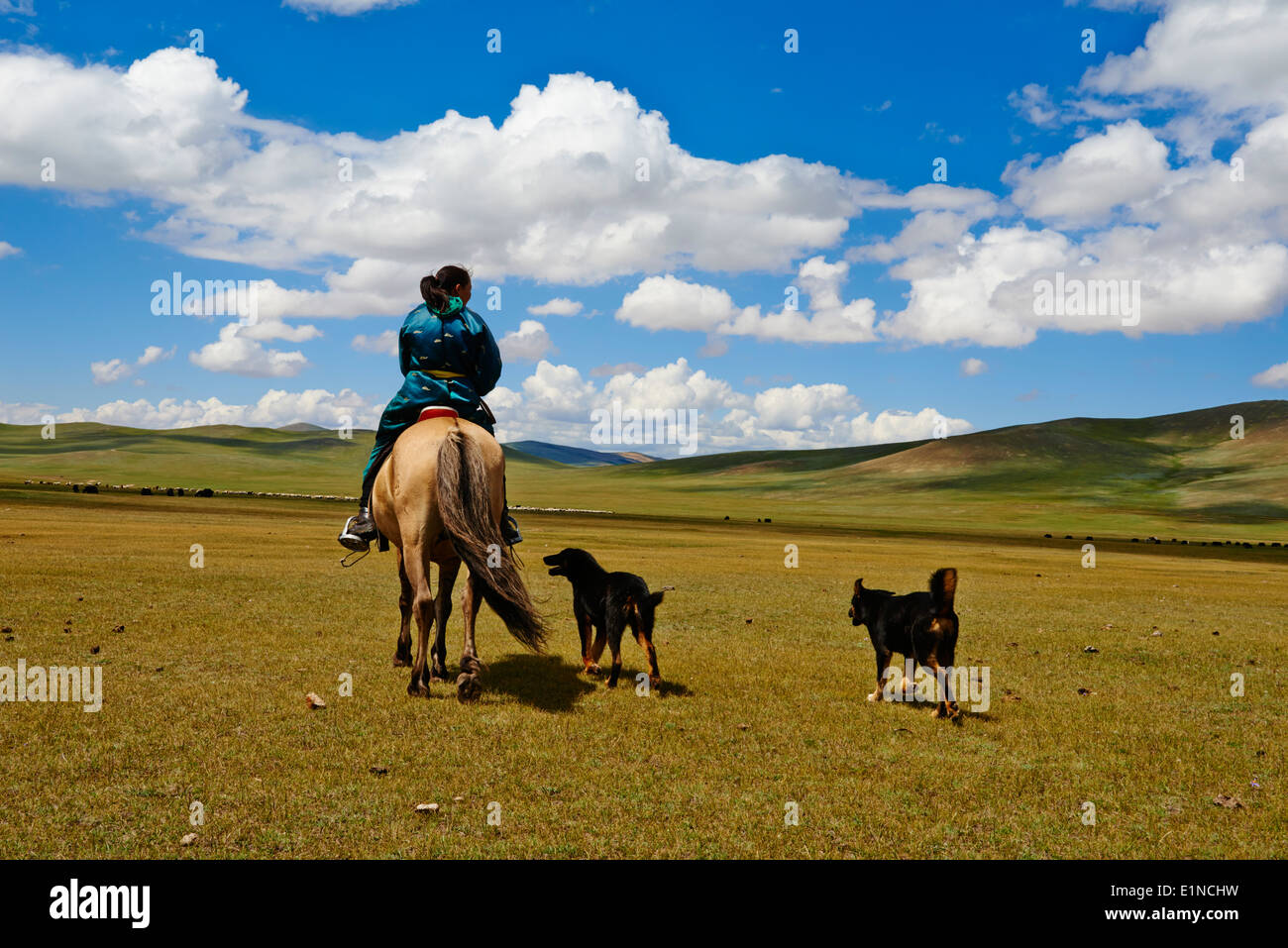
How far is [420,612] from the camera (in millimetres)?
10047

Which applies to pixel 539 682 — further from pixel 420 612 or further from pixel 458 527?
pixel 458 527

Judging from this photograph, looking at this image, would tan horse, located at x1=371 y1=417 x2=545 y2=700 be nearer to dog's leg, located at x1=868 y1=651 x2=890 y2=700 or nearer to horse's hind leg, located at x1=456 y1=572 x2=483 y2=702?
horse's hind leg, located at x1=456 y1=572 x2=483 y2=702

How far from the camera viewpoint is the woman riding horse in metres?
11.4

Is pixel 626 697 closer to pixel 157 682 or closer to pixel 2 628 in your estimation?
pixel 157 682

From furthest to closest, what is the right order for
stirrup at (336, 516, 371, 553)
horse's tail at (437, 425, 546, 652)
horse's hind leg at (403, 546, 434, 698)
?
stirrup at (336, 516, 371, 553), horse's hind leg at (403, 546, 434, 698), horse's tail at (437, 425, 546, 652)

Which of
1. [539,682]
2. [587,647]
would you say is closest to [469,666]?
[539,682]

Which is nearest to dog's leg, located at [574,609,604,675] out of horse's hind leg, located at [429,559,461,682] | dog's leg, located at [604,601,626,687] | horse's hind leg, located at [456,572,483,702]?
dog's leg, located at [604,601,626,687]

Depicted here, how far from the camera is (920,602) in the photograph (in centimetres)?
1035

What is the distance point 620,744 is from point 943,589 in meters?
4.45

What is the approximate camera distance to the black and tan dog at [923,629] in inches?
387

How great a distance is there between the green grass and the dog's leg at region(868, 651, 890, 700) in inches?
14.7
